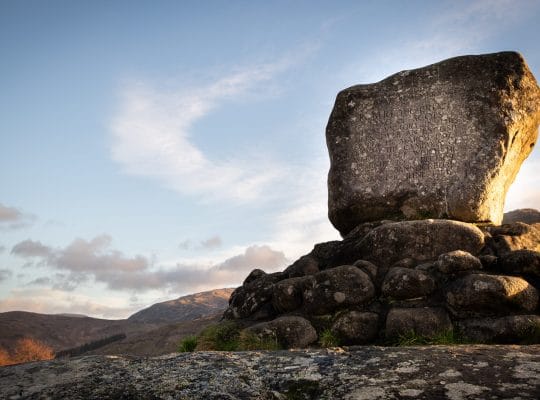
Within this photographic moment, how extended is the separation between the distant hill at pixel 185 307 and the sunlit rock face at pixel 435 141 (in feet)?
387

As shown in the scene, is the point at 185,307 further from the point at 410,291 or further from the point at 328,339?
the point at 410,291

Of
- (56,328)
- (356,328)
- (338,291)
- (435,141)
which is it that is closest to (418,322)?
(356,328)

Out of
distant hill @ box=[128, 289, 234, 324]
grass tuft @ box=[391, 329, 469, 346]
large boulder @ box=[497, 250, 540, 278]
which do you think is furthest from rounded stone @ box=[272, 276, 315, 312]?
distant hill @ box=[128, 289, 234, 324]

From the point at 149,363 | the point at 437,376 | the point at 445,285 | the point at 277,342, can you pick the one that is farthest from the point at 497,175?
the point at 149,363

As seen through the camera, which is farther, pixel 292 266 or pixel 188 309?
pixel 188 309

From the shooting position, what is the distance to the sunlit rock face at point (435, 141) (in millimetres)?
10688

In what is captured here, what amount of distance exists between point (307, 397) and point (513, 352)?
2.00 m

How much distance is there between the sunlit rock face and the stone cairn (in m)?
0.03

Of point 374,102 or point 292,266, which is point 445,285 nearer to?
point 292,266

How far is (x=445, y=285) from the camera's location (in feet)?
25.8

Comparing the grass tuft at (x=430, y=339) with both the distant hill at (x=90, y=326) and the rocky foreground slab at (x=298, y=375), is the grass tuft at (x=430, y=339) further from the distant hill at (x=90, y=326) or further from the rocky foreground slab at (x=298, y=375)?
the distant hill at (x=90, y=326)

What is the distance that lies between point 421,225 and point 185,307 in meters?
142

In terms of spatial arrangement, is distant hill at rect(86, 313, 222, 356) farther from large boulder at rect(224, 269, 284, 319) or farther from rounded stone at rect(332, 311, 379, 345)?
rounded stone at rect(332, 311, 379, 345)

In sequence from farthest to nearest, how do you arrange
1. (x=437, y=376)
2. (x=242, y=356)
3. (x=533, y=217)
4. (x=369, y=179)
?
1. (x=533, y=217)
2. (x=369, y=179)
3. (x=242, y=356)
4. (x=437, y=376)
